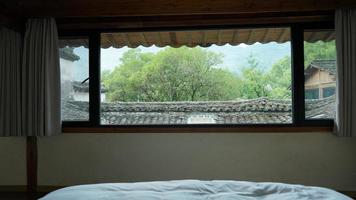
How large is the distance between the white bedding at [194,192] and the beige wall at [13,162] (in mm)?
2425

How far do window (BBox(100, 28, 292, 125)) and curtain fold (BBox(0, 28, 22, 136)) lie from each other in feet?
2.95

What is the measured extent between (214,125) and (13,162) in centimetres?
234

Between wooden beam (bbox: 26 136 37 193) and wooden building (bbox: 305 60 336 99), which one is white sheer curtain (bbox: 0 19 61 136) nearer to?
wooden beam (bbox: 26 136 37 193)

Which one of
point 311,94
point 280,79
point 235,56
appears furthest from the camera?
point 235,56

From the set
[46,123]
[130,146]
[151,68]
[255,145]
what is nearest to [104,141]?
[130,146]

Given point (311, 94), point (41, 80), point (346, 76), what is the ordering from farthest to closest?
point (311, 94) < point (41, 80) < point (346, 76)

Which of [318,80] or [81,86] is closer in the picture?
[318,80]

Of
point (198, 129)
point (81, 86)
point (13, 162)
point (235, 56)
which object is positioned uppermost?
point (235, 56)

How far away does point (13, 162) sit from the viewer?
3873 millimetres

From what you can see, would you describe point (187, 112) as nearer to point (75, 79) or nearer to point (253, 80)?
point (253, 80)

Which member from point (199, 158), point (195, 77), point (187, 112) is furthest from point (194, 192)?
point (195, 77)

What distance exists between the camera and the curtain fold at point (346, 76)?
11.0 feet

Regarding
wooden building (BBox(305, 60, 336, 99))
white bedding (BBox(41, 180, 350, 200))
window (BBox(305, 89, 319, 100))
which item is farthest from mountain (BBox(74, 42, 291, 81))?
white bedding (BBox(41, 180, 350, 200))

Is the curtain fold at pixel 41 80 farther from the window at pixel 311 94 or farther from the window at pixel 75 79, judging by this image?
the window at pixel 311 94
